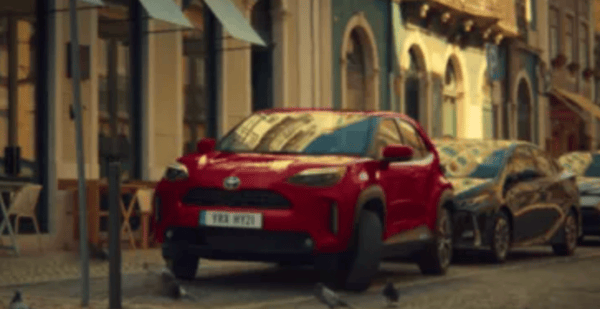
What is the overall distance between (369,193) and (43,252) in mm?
6989

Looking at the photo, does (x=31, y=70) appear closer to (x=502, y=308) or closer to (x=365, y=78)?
(x=502, y=308)

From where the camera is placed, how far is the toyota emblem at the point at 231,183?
38.5ft

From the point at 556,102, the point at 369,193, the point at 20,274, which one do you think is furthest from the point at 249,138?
the point at 556,102

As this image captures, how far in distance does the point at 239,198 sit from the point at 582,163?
42.9ft

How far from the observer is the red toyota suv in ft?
38.2

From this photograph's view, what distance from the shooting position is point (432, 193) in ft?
46.0

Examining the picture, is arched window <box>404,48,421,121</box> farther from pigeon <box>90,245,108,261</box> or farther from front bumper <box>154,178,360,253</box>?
front bumper <box>154,178,360,253</box>

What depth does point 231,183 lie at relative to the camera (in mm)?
11750

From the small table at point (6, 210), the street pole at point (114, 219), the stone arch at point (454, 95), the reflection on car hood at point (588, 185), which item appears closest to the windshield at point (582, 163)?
the reflection on car hood at point (588, 185)

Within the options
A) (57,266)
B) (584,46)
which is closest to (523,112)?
(584,46)

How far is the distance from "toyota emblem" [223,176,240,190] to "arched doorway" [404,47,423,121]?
20504mm

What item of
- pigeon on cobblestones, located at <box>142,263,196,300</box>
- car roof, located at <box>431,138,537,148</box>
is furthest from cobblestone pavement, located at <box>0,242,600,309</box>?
car roof, located at <box>431,138,537,148</box>

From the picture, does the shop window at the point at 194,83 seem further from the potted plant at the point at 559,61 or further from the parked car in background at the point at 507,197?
the potted plant at the point at 559,61

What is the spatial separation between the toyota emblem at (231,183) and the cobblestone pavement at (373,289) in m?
0.87
